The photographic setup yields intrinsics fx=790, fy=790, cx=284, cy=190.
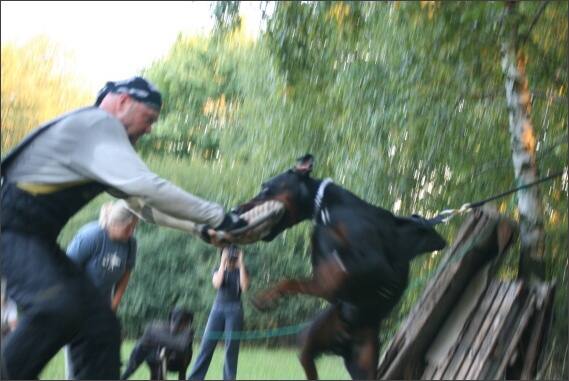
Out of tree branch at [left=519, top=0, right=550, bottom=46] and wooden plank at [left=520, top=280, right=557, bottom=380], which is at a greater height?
tree branch at [left=519, top=0, right=550, bottom=46]

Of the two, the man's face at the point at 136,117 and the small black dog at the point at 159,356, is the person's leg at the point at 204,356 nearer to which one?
the small black dog at the point at 159,356

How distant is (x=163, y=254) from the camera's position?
1111cm

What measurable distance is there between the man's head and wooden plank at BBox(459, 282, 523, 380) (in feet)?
7.62

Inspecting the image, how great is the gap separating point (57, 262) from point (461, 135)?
4.21 meters

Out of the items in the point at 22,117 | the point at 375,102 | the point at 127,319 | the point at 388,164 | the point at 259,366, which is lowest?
the point at 127,319

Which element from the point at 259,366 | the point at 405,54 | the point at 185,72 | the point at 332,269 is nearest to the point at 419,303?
the point at 332,269

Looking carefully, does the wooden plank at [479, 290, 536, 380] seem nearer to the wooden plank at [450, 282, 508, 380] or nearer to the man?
the wooden plank at [450, 282, 508, 380]

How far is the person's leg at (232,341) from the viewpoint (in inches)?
250

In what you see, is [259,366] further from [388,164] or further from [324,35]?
[324,35]

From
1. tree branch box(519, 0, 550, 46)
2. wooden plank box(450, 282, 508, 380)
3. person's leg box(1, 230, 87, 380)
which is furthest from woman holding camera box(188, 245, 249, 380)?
tree branch box(519, 0, 550, 46)

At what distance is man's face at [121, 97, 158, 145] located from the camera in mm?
4098

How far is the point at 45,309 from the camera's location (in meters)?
3.65

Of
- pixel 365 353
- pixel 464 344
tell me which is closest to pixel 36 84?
pixel 365 353

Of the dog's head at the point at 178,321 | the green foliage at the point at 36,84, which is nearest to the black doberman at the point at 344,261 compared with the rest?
the dog's head at the point at 178,321
